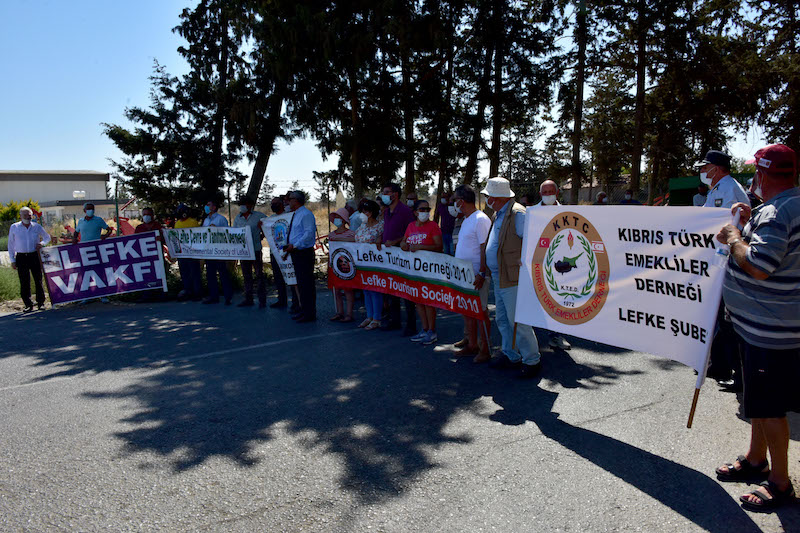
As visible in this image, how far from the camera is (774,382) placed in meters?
3.12

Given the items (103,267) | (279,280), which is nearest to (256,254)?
(279,280)

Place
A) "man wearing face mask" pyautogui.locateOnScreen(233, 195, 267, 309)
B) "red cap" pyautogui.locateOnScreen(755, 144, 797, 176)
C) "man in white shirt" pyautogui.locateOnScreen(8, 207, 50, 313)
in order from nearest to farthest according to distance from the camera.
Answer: "red cap" pyautogui.locateOnScreen(755, 144, 797, 176) → "man wearing face mask" pyautogui.locateOnScreen(233, 195, 267, 309) → "man in white shirt" pyautogui.locateOnScreen(8, 207, 50, 313)

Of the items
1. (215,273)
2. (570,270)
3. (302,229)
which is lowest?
(215,273)

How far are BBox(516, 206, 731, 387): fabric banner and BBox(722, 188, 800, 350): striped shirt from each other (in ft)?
1.64

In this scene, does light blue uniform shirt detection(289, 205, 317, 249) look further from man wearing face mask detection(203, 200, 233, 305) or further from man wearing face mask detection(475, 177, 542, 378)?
man wearing face mask detection(475, 177, 542, 378)

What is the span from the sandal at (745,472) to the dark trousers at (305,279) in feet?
21.3

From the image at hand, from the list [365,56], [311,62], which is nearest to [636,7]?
[365,56]

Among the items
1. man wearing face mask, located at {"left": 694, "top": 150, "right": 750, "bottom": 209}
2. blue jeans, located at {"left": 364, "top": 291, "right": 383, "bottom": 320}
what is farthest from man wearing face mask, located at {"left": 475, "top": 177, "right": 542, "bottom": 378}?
blue jeans, located at {"left": 364, "top": 291, "right": 383, "bottom": 320}

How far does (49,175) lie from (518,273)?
259ft

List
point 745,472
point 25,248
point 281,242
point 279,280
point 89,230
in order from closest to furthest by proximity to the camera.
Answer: point 745,472 < point 281,242 < point 279,280 < point 25,248 < point 89,230

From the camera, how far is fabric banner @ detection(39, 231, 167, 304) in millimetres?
10750

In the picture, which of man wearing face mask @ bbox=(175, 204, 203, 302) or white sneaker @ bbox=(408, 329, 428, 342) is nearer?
white sneaker @ bbox=(408, 329, 428, 342)

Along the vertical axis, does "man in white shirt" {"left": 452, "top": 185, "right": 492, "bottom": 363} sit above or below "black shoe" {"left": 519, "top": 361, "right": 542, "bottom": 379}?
above

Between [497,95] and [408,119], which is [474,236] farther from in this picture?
[497,95]
